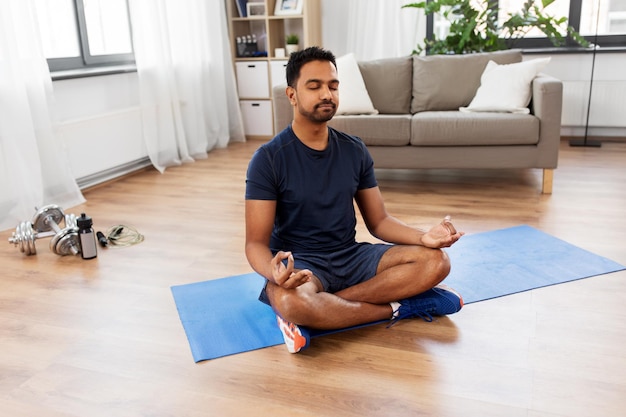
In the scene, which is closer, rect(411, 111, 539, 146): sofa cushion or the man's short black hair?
the man's short black hair

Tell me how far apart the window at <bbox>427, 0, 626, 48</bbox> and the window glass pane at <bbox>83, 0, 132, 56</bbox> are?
2.98 metres

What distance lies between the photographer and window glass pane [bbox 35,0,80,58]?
3.72 m

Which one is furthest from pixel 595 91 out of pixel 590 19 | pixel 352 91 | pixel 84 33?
pixel 84 33

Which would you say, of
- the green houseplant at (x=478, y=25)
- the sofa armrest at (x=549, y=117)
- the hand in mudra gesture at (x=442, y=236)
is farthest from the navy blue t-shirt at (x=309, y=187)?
the green houseplant at (x=478, y=25)

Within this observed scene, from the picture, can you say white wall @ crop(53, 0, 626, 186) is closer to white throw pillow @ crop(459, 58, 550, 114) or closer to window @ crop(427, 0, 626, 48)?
window @ crop(427, 0, 626, 48)

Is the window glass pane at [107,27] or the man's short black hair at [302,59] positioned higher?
the window glass pane at [107,27]

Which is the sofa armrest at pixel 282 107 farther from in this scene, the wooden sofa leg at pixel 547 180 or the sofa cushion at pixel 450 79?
the wooden sofa leg at pixel 547 180

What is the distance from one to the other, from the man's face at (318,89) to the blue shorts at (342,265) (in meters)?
0.45

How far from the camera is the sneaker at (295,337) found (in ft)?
5.92

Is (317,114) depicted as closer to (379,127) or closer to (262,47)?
(379,127)

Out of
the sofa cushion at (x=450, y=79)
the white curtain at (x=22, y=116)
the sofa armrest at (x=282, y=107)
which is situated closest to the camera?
the white curtain at (x=22, y=116)

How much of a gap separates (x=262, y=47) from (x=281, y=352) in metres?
4.31

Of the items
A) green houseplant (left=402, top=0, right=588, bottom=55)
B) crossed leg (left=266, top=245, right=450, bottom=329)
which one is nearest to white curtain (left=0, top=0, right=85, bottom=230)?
crossed leg (left=266, top=245, right=450, bottom=329)

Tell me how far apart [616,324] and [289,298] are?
42.6 inches
